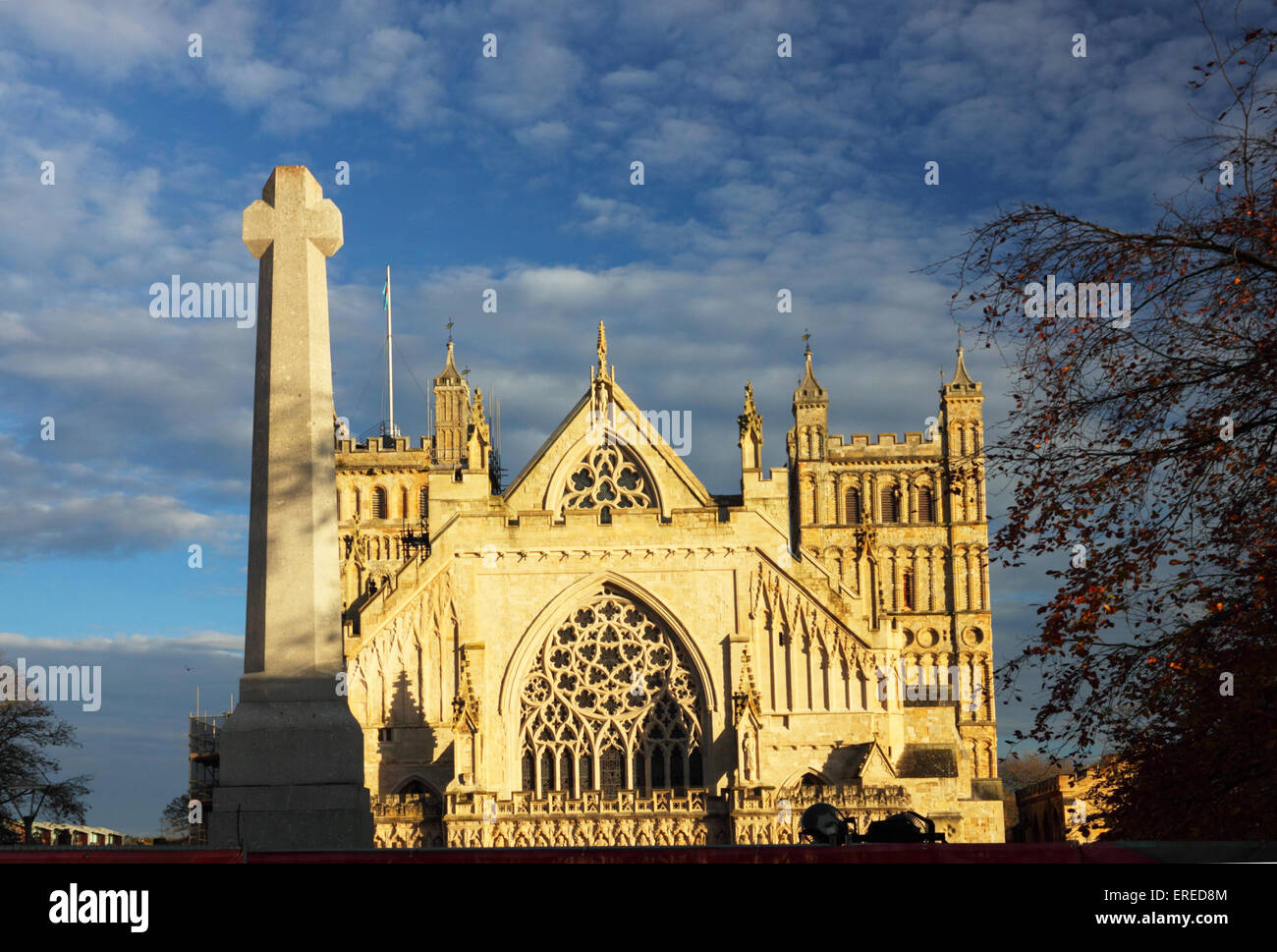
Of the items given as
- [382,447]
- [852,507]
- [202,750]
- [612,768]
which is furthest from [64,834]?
[852,507]

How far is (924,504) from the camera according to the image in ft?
206

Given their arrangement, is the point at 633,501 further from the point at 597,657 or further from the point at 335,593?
the point at 335,593

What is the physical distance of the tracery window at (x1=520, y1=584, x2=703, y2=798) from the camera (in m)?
37.6

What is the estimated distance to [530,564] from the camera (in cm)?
3828

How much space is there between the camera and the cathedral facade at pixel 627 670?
1385 inches

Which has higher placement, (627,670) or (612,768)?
(627,670)

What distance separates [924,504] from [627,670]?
28130 millimetres

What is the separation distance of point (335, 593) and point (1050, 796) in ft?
186

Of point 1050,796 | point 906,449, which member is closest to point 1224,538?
point 906,449

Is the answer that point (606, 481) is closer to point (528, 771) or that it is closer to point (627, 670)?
point (627, 670)

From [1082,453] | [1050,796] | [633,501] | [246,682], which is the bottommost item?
[1050,796]
